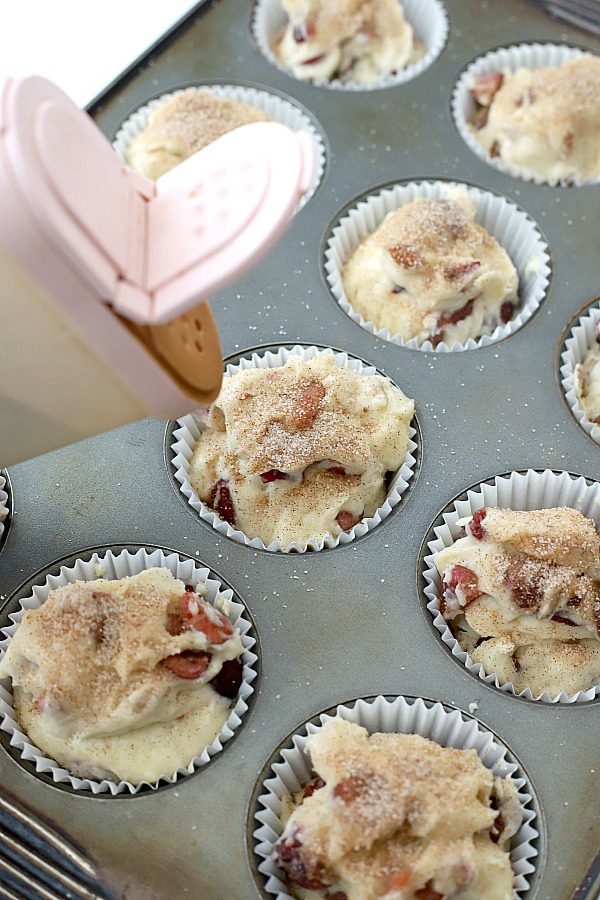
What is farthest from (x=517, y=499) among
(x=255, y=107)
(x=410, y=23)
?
(x=410, y=23)

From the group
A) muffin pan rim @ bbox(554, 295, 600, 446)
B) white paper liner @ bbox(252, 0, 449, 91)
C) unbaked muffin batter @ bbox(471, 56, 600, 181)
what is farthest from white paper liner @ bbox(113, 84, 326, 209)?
muffin pan rim @ bbox(554, 295, 600, 446)

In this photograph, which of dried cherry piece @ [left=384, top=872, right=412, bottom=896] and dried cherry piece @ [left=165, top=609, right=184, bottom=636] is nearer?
dried cherry piece @ [left=384, top=872, right=412, bottom=896]

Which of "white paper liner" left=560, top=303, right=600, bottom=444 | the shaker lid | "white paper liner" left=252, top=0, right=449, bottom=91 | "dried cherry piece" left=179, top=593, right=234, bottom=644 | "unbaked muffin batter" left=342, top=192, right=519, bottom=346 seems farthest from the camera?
"white paper liner" left=252, top=0, right=449, bottom=91

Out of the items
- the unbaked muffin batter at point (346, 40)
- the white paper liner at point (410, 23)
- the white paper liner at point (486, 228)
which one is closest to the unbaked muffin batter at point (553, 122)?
the white paper liner at point (486, 228)

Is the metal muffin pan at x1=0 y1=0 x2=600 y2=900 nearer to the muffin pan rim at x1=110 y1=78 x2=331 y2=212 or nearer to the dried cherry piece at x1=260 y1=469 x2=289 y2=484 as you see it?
the muffin pan rim at x1=110 y1=78 x2=331 y2=212

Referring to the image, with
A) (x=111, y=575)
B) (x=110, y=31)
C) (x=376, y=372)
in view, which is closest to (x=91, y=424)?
(x=111, y=575)

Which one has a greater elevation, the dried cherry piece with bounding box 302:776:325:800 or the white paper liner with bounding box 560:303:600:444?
the dried cherry piece with bounding box 302:776:325:800

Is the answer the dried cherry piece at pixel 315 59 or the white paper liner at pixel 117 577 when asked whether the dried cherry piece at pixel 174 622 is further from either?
the dried cherry piece at pixel 315 59
